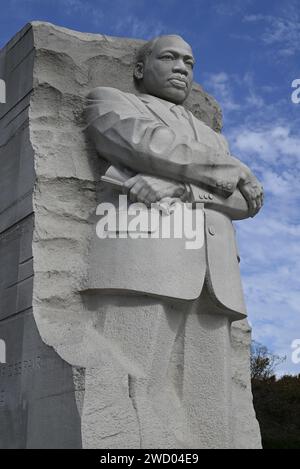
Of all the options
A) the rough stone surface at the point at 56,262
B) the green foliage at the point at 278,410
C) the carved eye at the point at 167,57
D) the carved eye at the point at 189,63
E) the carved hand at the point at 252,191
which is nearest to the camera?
the rough stone surface at the point at 56,262

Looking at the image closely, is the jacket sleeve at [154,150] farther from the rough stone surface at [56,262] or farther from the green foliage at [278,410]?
the green foliage at [278,410]

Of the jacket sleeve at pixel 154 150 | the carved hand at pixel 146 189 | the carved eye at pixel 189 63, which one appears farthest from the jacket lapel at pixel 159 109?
the carved hand at pixel 146 189

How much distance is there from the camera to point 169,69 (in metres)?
5.08

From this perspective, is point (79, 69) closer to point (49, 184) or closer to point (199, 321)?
point (49, 184)

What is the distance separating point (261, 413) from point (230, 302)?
1350 centimetres

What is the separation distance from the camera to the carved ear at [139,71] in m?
5.22

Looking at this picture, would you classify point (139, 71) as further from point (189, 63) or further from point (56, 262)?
point (56, 262)

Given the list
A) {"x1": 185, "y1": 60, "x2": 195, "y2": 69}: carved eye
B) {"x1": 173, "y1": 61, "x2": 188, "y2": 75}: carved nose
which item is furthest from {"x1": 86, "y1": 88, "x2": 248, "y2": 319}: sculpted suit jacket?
{"x1": 185, "y1": 60, "x2": 195, "y2": 69}: carved eye

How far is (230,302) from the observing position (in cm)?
449

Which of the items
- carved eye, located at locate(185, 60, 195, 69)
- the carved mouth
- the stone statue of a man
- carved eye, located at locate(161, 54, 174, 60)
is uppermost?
carved eye, located at locate(185, 60, 195, 69)

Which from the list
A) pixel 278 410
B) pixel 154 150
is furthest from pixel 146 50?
pixel 278 410

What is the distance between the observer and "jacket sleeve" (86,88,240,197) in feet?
14.7

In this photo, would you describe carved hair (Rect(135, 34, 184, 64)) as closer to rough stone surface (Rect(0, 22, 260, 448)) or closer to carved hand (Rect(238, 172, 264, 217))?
rough stone surface (Rect(0, 22, 260, 448))

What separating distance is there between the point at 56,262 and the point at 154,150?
38.1 inches
